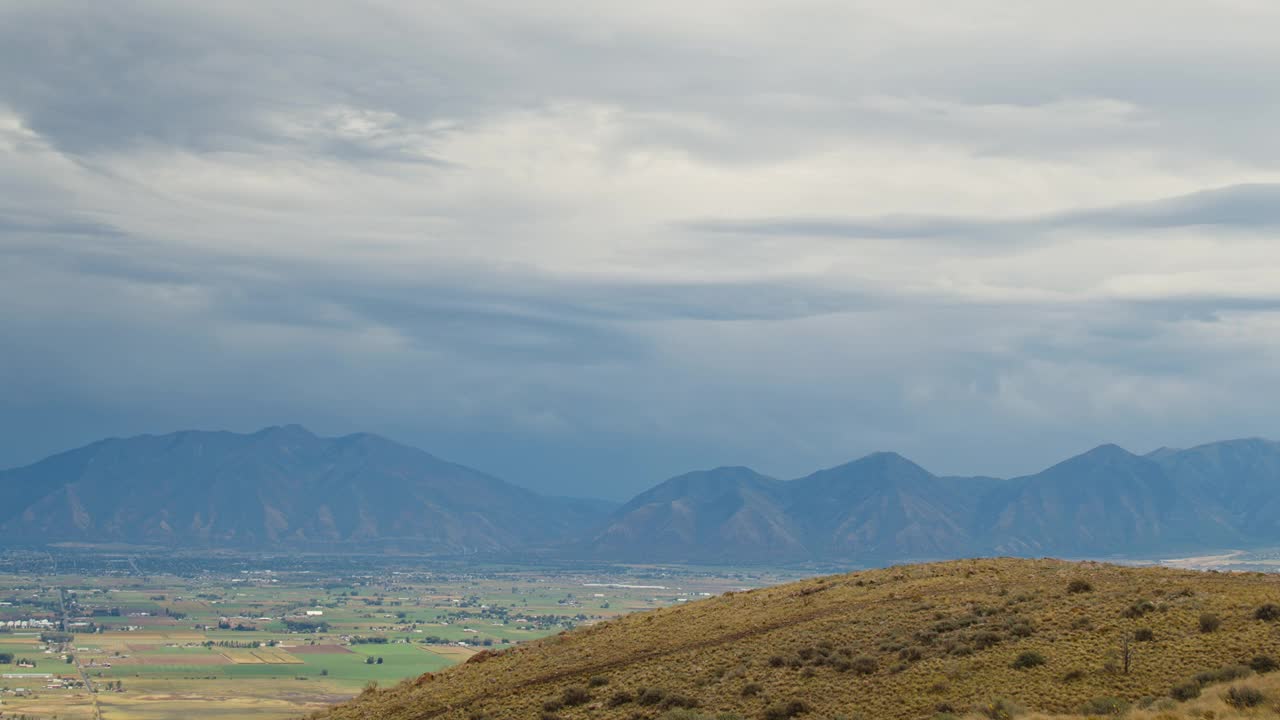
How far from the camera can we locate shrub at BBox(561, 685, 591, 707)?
5550 centimetres

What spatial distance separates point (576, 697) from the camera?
5572 centimetres

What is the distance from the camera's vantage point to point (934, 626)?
5766 centimetres

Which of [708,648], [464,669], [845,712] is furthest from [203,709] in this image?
[845,712]

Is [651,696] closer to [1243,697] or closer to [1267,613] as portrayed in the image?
[1243,697]

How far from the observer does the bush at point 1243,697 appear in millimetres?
42438

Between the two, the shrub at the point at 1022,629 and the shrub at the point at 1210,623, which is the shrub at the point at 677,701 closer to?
the shrub at the point at 1022,629

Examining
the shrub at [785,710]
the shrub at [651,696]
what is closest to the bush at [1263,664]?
the shrub at [785,710]

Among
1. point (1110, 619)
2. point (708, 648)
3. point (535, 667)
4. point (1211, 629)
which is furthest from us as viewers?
point (535, 667)

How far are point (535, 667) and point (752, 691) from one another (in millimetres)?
16074

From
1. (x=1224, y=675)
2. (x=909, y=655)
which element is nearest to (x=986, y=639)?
(x=909, y=655)

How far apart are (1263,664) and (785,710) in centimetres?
1761

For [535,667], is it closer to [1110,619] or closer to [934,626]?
[934,626]

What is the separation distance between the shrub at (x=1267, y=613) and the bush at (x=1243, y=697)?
10104 mm

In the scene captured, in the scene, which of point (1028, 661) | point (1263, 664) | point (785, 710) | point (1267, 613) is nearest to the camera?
point (1263, 664)
